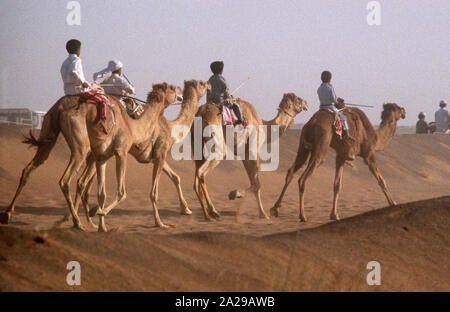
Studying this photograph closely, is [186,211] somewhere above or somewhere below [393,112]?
below

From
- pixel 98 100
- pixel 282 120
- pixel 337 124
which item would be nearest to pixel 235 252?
pixel 98 100

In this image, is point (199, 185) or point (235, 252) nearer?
point (235, 252)

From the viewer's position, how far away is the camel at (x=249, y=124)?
10.7 meters

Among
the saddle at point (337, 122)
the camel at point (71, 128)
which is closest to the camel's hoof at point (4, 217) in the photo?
the camel at point (71, 128)

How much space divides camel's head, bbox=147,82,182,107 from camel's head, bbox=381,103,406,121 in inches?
235

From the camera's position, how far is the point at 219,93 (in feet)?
37.6

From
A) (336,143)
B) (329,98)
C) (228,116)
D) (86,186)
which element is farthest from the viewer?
(336,143)

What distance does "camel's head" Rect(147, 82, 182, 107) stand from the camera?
966 centimetres

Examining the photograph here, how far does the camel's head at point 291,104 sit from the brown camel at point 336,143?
1.20 m

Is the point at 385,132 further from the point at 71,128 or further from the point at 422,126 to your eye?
the point at 422,126

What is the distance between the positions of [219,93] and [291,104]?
2.25 metres

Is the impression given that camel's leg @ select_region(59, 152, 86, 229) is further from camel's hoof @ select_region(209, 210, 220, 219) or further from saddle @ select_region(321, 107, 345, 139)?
saddle @ select_region(321, 107, 345, 139)
